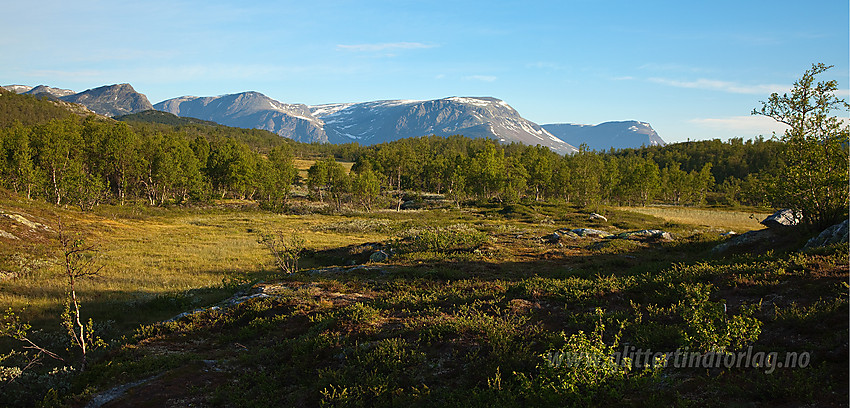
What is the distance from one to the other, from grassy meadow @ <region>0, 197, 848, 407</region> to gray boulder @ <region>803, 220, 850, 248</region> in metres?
0.75

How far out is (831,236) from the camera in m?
14.7

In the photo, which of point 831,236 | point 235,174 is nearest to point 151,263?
point 831,236

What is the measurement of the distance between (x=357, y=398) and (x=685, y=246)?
24.7 metres

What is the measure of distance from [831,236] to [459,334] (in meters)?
14.9

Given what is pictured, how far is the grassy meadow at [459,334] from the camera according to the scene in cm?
689

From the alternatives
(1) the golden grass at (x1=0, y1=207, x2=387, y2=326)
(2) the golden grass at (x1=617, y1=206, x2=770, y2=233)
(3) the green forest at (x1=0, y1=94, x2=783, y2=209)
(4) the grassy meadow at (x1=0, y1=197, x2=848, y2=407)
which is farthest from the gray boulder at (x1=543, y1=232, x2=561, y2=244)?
(3) the green forest at (x1=0, y1=94, x2=783, y2=209)

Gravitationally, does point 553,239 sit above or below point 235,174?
below

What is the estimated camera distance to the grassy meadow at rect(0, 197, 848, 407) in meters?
6.89

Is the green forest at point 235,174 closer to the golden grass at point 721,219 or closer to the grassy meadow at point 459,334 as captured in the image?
the golden grass at point 721,219

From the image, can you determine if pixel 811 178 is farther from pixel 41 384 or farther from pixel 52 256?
pixel 52 256

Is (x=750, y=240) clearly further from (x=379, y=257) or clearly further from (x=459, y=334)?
(x=379, y=257)

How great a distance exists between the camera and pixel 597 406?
6.41 meters

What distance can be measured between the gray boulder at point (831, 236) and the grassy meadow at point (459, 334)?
746 millimetres

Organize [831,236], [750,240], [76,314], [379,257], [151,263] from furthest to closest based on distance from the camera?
[151,263], [379,257], [750,240], [831,236], [76,314]
